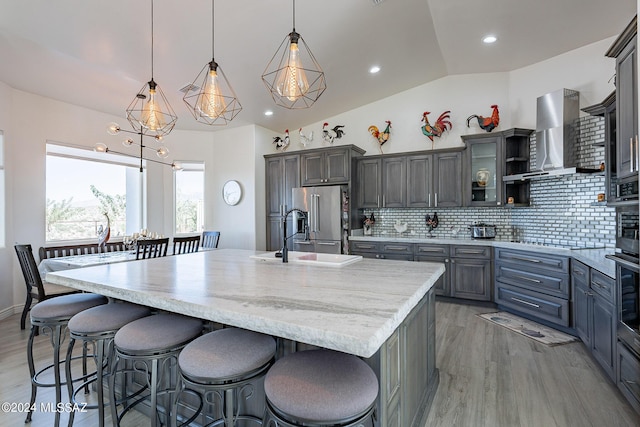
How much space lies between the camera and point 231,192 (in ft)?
18.3

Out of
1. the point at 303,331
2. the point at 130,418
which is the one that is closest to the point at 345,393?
the point at 303,331

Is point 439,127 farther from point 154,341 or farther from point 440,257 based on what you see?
point 154,341

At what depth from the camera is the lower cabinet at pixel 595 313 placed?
2.15 m

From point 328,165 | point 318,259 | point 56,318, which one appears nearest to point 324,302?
point 318,259

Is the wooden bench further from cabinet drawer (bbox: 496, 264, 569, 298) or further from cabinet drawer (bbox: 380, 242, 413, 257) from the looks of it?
cabinet drawer (bbox: 496, 264, 569, 298)

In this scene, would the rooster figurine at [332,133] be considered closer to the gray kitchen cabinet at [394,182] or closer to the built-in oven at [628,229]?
the gray kitchen cabinet at [394,182]

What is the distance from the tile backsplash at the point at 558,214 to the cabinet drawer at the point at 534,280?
0.56 m

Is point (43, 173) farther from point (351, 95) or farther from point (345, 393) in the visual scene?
point (345, 393)

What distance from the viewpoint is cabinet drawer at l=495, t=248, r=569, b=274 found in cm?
312

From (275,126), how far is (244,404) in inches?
193

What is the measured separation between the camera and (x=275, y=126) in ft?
18.5

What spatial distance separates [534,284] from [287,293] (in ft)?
11.1

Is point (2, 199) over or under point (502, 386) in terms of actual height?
over

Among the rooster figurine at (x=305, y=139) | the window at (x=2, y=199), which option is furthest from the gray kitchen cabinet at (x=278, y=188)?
the window at (x=2, y=199)
